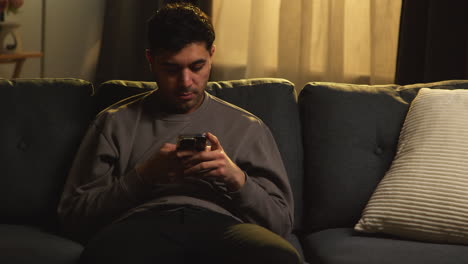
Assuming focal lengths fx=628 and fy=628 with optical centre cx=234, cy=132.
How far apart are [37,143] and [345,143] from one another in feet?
3.12

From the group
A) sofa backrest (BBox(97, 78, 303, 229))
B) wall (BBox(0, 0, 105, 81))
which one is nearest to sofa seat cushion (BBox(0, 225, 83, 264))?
sofa backrest (BBox(97, 78, 303, 229))

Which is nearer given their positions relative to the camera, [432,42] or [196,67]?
[196,67]

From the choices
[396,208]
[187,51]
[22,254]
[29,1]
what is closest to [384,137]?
[396,208]

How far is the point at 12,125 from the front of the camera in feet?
6.33

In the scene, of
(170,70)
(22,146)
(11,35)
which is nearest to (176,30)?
(170,70)

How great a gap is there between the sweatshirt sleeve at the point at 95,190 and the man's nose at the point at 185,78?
0.27 meters

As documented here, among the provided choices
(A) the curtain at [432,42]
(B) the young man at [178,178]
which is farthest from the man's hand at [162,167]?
(A) the curtain at [432,42]

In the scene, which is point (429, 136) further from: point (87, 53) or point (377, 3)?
point (87, 53)

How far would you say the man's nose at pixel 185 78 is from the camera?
68.7 inches

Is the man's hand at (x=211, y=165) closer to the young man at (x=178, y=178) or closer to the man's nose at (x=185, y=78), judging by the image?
the young man at (x=178, y=178)

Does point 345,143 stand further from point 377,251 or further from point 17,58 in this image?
point 17,58

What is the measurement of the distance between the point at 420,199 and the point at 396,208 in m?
0.07

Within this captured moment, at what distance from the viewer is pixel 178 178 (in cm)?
163

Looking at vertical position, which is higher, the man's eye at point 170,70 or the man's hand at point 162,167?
the man's eye at point 170,70
